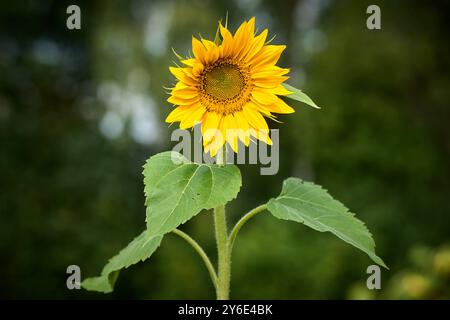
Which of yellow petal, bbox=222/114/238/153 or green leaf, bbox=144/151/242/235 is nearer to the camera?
green leaf, bbox=144/151/242/235

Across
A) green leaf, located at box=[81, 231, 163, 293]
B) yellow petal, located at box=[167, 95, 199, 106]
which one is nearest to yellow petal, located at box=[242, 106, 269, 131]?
yellow petal, located at box=[167, 95, 199, 106]

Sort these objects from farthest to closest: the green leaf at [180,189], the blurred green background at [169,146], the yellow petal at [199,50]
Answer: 1. the blurred green background at [169,146]
2. the yellow petal at [199,50]
3. the green leaf at [180,189]

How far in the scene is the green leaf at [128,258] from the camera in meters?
1.11

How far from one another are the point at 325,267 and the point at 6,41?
15.9 ft

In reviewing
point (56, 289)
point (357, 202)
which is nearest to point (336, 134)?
point (357, 202)

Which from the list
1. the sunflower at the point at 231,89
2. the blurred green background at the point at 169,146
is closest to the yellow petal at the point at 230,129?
the sunflower at the point at 231,89

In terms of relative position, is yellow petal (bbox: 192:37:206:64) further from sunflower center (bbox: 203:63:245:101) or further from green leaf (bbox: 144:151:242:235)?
green leaf (bbox: 144:151:242:235)

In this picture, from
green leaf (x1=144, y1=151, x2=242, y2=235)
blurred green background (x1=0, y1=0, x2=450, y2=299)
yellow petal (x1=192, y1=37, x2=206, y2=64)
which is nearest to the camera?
green leaf (x1=144, y1=151, x2=242, y2=235)

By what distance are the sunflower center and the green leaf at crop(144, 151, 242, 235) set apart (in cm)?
16

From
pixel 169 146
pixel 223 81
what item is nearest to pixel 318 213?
pixel 223 81

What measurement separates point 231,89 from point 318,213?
0.30 meters

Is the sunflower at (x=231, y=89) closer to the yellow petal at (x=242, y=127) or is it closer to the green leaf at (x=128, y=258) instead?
the yellow petal at (x=242, y=127)

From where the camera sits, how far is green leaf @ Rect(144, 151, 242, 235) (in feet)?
3.21

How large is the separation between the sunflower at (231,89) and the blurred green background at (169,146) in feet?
13.3
